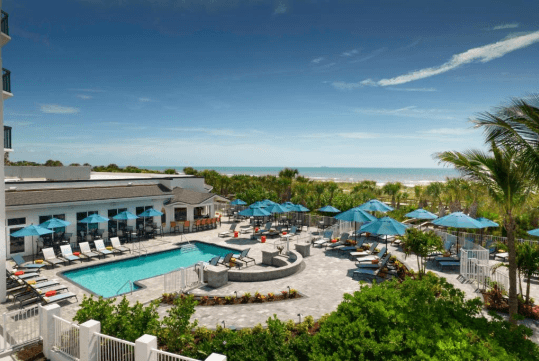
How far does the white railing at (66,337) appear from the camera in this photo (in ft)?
27.0

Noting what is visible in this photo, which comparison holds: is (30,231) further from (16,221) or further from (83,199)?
(83,199)

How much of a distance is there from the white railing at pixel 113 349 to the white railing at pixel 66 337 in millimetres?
857

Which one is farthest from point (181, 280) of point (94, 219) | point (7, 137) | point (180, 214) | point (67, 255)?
point (180, 214)

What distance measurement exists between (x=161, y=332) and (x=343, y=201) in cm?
2252

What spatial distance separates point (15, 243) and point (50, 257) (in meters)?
2.84

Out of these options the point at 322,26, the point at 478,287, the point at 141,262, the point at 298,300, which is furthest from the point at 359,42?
the point at 141,262

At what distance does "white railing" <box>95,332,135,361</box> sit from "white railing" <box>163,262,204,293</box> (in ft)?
19.3

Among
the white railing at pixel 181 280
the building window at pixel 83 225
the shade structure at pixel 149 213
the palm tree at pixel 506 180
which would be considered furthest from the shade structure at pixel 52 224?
the palm tree at pixel 506 180

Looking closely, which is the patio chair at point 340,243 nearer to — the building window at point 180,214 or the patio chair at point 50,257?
the building window at point 180,214

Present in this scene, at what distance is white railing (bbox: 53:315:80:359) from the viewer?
8.23 m

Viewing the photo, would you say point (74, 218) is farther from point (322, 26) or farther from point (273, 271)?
point (322, 26)

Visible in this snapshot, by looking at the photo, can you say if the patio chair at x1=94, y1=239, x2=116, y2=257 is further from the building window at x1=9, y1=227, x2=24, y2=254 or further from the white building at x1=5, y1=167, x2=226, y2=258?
the building window at x1=9, y1=227, x2=24, y2=254

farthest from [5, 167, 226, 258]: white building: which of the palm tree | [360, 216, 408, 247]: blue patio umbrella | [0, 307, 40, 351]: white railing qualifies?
the palm tree

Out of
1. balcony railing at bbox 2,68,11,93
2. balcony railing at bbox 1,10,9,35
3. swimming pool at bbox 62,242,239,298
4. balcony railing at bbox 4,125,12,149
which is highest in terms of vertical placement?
balcony railing at bbox 1,10,9,35
